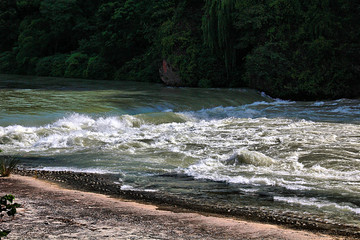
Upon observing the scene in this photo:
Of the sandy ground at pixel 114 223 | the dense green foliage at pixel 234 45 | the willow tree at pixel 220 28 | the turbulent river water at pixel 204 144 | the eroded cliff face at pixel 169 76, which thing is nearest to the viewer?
the sandy ground at pixel 114 223

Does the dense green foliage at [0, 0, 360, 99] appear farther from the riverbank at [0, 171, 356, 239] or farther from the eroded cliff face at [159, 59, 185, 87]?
the riverbank at [0, 171, 356, 239]

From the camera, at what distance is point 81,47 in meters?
36.4

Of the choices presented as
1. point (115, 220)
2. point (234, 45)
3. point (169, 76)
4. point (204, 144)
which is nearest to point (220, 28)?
point (234, 45)

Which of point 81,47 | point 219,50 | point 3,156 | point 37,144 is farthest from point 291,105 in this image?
point 81,47

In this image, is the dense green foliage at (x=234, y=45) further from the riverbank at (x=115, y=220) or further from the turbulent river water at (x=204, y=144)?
the riverbank at (x=115, y=220)

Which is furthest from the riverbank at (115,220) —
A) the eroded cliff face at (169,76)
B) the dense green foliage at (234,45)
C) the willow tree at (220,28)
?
the eroded cliff face at (169,76)

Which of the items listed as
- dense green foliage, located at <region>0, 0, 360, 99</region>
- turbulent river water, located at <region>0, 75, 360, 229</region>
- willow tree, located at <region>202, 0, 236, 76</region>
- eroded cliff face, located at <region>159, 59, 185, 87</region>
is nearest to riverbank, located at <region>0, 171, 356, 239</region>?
turbulent river water, located at <region>0, 75, 360, 229</region>

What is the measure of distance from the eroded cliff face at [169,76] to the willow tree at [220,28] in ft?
9.06

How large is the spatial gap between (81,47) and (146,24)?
27.4ft

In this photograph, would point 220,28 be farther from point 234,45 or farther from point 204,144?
point 204,144

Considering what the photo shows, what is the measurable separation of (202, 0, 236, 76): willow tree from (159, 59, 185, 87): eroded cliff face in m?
2.76

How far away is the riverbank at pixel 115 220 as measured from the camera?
4.42 m

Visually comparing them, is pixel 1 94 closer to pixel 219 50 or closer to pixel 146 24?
pixel 219 50

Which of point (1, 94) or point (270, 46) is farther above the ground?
point (270, 46)
